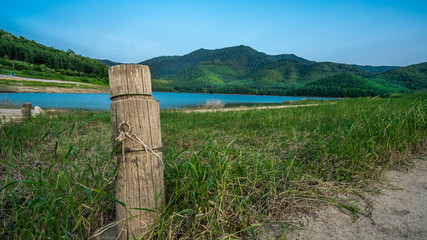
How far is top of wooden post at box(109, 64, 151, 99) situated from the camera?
4.02 ft

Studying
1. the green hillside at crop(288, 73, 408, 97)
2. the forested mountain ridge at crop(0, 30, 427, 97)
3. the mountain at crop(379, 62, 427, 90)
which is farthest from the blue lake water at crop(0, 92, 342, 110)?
the mountain at crop(379, 62, 427, 90)

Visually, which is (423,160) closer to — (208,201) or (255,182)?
(255,182)

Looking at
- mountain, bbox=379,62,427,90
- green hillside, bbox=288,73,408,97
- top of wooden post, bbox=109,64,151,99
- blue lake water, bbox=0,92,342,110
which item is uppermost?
mountain, bbox=379,62,427,90

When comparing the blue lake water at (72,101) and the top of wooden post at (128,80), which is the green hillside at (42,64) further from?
the top of wooden post at (128,80)

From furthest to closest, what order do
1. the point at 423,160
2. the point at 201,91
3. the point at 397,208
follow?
1. the point at 201,91
2. the point at 423,160
3. the point at 397,208

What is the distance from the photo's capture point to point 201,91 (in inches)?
3711

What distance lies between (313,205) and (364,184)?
0.82 m

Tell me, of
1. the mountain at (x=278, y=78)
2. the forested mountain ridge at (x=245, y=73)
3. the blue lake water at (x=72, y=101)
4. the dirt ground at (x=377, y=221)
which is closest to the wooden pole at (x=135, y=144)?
the dirt ground at (x=377, y=221)

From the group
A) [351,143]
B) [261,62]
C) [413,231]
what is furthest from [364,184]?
[261,62]

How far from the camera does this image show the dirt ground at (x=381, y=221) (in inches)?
57.9

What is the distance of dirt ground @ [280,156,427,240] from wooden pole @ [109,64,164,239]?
1062 mm

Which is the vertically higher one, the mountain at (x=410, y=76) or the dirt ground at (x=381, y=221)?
the mountain at (x=410, y=76)

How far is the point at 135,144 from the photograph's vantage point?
4.10 ft

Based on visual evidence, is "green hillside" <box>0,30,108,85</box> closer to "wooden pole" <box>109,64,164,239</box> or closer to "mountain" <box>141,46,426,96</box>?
"mountain" <box>141,46,426,96</box>
